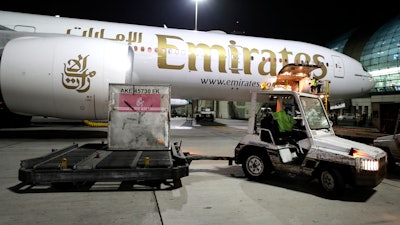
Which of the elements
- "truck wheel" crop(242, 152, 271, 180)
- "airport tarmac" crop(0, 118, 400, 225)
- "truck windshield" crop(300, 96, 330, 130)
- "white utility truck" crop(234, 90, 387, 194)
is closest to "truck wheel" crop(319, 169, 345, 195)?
"white utility truck" crop(234, 90, 387, 194)

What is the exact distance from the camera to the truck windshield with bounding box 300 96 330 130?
617cm

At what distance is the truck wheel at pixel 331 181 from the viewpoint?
5.19 meters

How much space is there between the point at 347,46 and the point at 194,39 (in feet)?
303

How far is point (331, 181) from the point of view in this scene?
5.36m

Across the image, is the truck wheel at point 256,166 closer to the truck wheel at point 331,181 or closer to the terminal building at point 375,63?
the truck wheel at point 331,181

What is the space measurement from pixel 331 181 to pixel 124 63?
8.36m

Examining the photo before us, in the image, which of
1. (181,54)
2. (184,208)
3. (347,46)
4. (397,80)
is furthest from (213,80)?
(347,46)

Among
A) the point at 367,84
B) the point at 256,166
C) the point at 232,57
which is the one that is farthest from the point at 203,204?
the point at 367,84

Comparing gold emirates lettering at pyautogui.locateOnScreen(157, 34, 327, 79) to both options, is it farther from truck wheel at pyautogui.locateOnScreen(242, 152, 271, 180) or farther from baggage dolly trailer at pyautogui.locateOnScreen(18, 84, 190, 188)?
truck wheel at pyautogui.locateOnScreen(242, 152, 271, 180)

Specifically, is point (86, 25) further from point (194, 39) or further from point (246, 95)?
point (246, 95)

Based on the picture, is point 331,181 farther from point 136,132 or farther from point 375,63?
point 375,63

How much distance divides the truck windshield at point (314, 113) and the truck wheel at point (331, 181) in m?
0.99

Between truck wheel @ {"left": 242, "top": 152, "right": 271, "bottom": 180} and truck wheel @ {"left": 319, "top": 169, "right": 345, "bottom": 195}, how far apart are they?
1.12m

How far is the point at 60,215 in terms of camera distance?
4.17 metres
